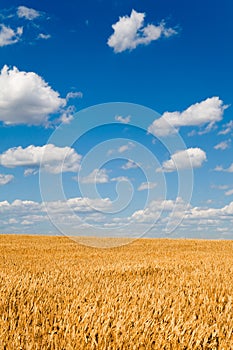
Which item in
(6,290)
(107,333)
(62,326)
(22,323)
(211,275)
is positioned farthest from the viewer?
(211,275)

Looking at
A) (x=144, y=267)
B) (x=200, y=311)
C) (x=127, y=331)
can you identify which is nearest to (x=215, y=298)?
(x=200, y=311)

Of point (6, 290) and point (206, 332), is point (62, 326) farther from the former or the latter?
point (6, 290)

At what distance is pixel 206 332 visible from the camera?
4523 millimetres

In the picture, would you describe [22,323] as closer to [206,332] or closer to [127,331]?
[127,331]

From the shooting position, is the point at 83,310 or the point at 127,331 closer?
the point at 127,331

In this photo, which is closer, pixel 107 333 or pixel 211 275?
pixel 107 333

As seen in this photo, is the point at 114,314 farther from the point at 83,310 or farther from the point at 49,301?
the point at 49,301

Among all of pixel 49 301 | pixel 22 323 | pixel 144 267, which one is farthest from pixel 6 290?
pixel 144 267

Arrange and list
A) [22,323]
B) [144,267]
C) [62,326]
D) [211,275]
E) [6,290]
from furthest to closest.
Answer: [144,267]
[211,275]
[6,290]
[22,323]
[62,326]

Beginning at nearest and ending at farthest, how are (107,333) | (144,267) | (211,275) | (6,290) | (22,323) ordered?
1. (107,333)
2. (22,323)
3. (6,290)
4. (211,275)
5. (144,267)

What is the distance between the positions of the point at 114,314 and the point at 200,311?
4.97 ft

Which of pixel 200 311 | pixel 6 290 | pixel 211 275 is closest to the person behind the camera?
pixel 200 311

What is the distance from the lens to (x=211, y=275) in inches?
420

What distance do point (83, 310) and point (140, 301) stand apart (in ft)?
3.82
